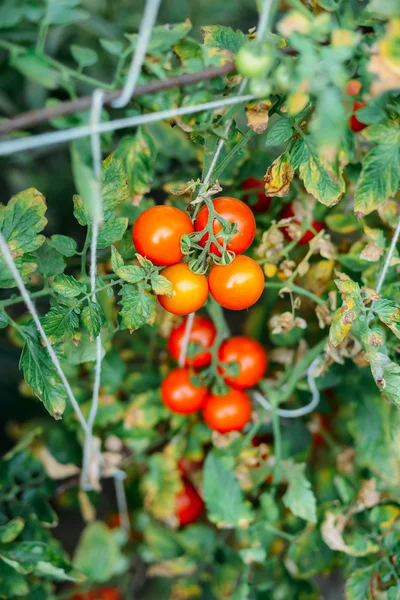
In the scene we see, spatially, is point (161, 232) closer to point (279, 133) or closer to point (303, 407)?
point (279, 133)

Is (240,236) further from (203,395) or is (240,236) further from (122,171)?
(203,395)

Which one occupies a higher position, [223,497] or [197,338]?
[197,338]

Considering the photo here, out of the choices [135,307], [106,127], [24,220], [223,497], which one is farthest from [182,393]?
[106,127]

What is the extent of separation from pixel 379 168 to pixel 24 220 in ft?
1.51

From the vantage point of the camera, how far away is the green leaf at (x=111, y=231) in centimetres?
68

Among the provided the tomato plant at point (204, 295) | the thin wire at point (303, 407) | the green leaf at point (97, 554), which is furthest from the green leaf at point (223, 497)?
the green leaf at point (97, 554)

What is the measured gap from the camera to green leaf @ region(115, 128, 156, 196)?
0.61 metres

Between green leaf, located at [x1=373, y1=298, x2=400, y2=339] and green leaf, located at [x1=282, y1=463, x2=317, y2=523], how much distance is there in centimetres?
35

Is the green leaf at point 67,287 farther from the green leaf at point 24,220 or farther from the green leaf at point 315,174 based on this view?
the green leaf at point 315,174

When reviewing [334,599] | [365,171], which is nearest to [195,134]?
[365,171]

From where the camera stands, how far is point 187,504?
1.11m

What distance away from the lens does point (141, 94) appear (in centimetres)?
57

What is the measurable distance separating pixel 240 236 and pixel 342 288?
150 mm

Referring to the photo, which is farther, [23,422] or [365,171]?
[23,422]
